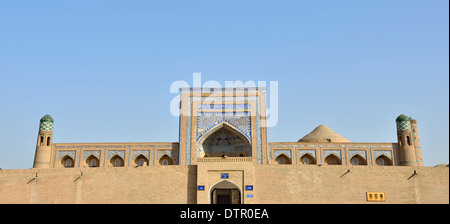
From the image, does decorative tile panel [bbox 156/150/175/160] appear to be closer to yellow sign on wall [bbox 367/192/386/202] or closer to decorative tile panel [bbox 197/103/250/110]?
decorative tile panel [bbox 197/103/250/110]

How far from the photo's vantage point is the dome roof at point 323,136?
31869mm

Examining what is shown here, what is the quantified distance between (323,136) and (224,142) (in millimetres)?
8853

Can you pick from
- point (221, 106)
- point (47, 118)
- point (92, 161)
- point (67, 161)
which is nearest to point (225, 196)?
point (221, 106)

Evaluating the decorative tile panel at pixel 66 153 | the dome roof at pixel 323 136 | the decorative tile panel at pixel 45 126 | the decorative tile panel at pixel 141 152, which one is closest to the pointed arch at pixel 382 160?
the dome roof at pixel 323 136

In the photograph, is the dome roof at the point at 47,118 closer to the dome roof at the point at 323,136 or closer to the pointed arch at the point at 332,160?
the pointed arch at the point at 332,160

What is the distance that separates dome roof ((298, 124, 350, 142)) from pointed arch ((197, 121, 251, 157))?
756 cm

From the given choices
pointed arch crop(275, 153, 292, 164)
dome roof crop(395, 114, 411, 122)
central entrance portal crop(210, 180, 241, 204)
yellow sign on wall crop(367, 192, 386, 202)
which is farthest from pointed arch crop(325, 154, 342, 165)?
yellow sign on wall crop(367, 192, 386, 202)

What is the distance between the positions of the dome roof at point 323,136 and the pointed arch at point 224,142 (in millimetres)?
7561

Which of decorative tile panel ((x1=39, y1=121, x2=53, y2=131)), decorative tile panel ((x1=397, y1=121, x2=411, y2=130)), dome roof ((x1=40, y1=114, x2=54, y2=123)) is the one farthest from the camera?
decorative tile panel ((x1=397, y1=121, x2=411, y2=130))

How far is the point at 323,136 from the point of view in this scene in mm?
32125

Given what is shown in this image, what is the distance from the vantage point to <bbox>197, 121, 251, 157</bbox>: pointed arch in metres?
26.3

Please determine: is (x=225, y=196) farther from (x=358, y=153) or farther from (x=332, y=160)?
(x=358, y=153)
